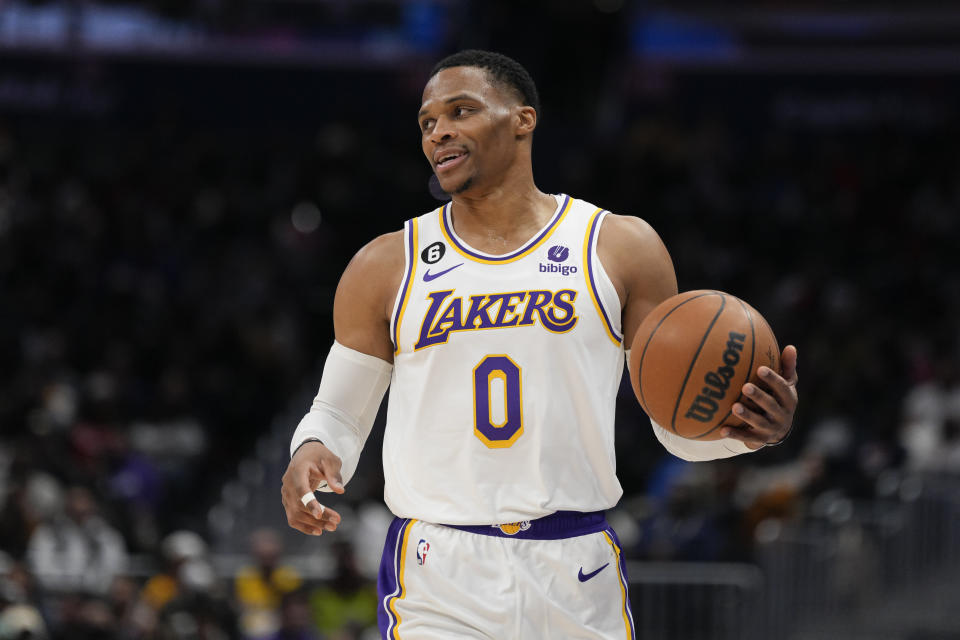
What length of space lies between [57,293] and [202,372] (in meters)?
2.28

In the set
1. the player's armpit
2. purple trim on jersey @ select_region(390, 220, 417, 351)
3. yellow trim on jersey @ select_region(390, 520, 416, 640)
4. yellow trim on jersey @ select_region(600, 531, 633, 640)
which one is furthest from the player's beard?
yellow trim on jersey @ select_region(600, 531, 633, 640)

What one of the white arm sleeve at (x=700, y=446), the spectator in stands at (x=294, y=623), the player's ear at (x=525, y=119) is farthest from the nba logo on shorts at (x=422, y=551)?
the spectator in stands at (x=294, y=623)

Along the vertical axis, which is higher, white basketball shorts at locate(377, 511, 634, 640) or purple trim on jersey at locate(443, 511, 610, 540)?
purple trim on jersey at locate(443, 511, 610, 540)

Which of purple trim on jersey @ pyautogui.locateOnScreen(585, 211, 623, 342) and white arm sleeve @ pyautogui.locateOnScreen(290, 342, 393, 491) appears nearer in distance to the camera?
purple trim on jersey @ pyautogui.locateOnScreen(585, 211, 623, 342)

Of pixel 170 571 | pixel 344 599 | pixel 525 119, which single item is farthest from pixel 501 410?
pixel 170 571

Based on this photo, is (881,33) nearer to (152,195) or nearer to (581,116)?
(581,116)

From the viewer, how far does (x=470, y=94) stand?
430 centimetres

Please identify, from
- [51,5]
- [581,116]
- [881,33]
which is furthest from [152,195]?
[881,33]

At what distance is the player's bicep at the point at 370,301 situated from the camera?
4281 millimetres

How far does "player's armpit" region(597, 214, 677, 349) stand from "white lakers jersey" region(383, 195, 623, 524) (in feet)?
0.14

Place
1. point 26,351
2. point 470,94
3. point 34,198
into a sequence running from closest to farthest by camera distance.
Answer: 1. point 470,94
2. point 26,351
3. point 34,198

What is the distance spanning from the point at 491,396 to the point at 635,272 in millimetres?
613

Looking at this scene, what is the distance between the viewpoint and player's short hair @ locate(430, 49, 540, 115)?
4.38 metres

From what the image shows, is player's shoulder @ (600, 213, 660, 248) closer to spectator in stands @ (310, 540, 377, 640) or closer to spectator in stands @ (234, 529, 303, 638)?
spectator in stands @ (310, 540, 377, 640)
